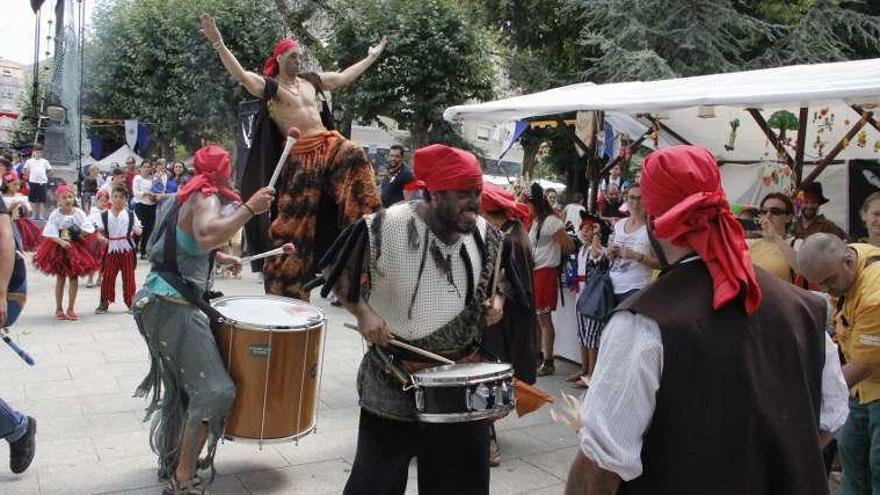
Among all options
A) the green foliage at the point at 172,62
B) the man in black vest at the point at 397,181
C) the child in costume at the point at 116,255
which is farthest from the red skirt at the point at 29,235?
the green foliage at the point at 172,62

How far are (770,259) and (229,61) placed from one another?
153 inches

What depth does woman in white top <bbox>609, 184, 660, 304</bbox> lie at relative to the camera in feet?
19.2

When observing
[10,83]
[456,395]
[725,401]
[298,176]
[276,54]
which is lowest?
[456,395]

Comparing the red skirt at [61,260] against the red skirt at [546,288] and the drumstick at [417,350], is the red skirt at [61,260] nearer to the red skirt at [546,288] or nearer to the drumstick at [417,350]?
the red skirt at [546,288]

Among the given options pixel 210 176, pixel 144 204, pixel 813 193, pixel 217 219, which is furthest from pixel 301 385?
pixel 144 204

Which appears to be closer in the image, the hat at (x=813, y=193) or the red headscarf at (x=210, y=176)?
the red headscarf at (x=210, y=176)

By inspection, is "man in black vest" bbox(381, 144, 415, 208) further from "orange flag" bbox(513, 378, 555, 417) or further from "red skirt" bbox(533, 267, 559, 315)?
"orange flag" bbox(513, 378, 555, 417)

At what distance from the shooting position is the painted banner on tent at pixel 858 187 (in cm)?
798

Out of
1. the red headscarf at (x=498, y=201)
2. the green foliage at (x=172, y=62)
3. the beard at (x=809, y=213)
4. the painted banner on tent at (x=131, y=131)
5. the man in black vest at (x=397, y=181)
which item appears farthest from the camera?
the painted banner on tent at (x=131, y=131)

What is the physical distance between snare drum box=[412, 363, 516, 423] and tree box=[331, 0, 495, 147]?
14589 millimetres

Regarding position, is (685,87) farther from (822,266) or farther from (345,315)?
(345,315)

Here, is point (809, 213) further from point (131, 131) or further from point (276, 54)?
point (131, 131)

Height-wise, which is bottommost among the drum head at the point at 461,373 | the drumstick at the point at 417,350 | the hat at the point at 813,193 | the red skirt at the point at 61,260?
the red skirt at the point at 61,260

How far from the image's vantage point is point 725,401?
1779 mm
